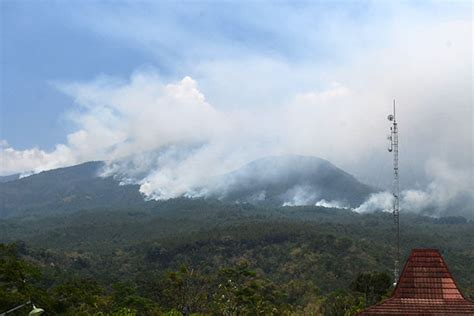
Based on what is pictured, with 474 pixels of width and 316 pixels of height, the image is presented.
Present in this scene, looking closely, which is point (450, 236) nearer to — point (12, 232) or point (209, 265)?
point (209, 265)

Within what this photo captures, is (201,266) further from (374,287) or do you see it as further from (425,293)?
(425,293)

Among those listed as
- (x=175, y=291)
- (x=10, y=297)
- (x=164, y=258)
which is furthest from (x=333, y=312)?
(x=164, y=258)

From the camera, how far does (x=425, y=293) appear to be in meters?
16.2

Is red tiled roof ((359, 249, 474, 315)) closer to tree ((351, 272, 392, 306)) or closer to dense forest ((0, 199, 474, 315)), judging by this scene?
dense forest ((0, 199, 474, 315))

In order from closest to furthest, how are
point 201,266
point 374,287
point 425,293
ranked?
1. point 425,293
2. point 374,287
3. point 201,266

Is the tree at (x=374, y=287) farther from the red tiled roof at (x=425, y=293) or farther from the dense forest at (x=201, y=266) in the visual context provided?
the red tiled roof at (x=425, y=293)

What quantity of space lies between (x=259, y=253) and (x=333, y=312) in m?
57.1

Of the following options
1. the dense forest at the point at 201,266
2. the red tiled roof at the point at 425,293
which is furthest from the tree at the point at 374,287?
the red tiled roof at the point at 425,293

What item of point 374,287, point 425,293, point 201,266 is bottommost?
point 201,266

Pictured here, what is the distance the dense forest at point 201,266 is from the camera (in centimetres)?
3516

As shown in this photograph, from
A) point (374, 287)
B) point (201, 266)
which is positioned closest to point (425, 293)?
point (374, 287)

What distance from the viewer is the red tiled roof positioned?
15.8 m

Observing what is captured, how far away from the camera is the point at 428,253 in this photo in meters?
16.6

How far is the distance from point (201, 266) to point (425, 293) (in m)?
79.8
